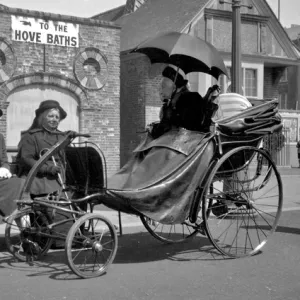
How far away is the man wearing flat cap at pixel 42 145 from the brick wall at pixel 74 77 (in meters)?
9.96

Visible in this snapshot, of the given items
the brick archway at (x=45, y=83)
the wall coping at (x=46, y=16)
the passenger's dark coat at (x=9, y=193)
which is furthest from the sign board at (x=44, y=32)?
the passenger's dark coat at (x=9, y=193)

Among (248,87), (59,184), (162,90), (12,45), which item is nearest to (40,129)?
(59,184)

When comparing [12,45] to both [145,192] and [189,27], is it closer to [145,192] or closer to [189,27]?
[189,27]

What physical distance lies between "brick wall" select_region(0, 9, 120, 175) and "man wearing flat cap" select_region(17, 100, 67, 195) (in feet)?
32.7

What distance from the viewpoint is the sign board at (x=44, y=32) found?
55.7 feet

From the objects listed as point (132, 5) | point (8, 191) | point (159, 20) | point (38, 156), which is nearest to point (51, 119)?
point (38, 156)

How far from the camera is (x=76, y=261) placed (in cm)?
658

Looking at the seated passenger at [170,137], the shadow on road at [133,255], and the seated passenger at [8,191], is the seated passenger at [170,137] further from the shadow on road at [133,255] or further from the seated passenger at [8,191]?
the seated passenger at [8,191]

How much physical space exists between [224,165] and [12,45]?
11.2 m

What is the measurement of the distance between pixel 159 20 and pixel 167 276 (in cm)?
1898

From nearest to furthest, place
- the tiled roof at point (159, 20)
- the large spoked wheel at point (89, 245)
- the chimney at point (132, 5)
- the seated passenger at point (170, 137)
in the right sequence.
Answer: the large spoked wheel at point (89, 245)
the seated passenger at point (170, 137)
the tiled roof at point (159, 20)
the chimney at point (132, 5)

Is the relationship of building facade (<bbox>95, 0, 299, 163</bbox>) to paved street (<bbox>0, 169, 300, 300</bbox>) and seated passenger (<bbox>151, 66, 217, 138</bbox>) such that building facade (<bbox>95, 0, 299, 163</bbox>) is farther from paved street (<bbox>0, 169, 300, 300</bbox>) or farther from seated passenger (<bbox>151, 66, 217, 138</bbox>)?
paved street (<bbox>0, 169, 300, 300</bbox>)

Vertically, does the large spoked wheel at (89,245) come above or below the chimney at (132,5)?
below

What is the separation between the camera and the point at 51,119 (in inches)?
282
